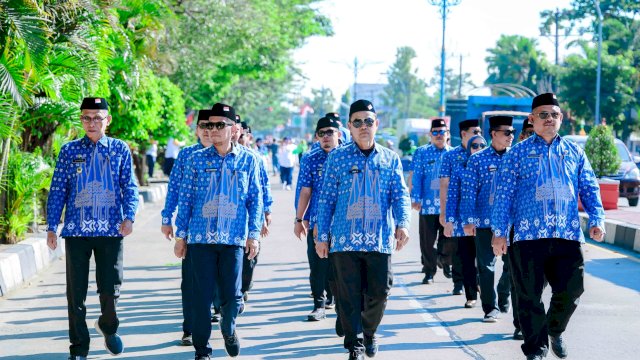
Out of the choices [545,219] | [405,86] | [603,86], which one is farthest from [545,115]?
[405,86]

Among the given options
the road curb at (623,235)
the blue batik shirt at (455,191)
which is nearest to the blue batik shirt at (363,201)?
the blue batik shirt at (455,191)

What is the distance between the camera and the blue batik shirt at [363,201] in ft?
25.0

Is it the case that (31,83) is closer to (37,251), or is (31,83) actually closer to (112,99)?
(37,251)

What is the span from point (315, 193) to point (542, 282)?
2.92m

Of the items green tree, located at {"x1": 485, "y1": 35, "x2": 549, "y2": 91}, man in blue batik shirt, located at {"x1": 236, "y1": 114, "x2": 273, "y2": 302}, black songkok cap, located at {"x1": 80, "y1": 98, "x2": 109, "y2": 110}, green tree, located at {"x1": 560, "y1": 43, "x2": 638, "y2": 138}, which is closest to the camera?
black songkok cap, located at {"x1": 80, "y1": 98, "x2": 109, "y2": 110}

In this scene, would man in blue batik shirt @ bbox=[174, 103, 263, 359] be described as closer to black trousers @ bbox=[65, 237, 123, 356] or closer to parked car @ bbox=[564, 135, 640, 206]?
black trousers @ bbox=[65, 237, 123, 356]

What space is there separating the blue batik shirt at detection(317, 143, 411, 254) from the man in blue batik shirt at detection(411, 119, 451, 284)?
484 cm

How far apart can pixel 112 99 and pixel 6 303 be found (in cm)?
1072

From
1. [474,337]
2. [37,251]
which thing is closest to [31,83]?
[37,251]

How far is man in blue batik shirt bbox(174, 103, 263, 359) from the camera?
25.1 feet

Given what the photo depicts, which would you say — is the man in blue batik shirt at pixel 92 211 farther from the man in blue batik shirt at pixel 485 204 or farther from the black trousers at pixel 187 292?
the man in blue batik shirt at pixel 485 204

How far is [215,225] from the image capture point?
25.0ft

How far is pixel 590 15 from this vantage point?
6938cm

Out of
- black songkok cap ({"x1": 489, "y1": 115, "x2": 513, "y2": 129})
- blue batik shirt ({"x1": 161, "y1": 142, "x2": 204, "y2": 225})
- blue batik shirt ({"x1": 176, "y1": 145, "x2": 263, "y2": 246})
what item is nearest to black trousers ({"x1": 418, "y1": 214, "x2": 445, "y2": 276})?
black songkok cap ({"x1": 489, "y1": 115, "x2": 513, "y2": 129})
